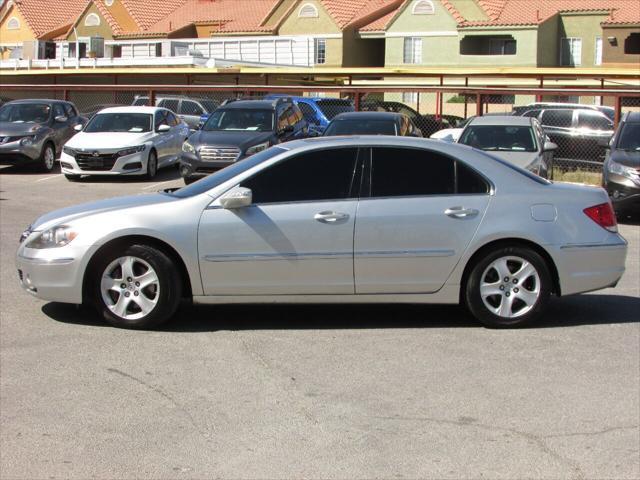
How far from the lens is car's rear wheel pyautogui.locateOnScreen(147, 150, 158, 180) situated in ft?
70.3

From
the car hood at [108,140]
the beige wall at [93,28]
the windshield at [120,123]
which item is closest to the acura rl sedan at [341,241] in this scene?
the car hood at [108,140]

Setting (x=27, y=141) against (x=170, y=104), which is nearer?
(x=27, y=141)

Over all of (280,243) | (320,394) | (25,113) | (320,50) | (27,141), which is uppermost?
(320,50)

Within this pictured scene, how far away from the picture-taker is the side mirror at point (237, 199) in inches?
304

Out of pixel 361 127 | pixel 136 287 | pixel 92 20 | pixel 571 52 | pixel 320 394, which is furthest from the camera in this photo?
pixel 92 20

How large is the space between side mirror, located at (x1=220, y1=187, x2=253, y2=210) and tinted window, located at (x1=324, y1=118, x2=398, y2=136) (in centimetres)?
1150

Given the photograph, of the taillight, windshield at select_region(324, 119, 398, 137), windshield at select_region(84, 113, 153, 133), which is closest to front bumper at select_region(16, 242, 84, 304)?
the taillight

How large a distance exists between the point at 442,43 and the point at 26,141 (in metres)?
39.1

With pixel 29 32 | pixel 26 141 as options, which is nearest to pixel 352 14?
pixel 29 32

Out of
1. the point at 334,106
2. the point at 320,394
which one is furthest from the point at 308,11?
the point at 320,394

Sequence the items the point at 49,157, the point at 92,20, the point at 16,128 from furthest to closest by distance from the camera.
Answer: the point at 92,20 → the point at 49,157 → the point at 16,128

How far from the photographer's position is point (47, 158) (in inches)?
910

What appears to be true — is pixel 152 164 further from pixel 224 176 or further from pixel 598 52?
pixel 598 52

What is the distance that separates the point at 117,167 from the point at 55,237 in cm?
1321
